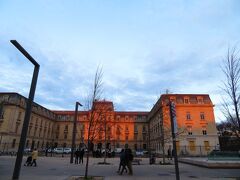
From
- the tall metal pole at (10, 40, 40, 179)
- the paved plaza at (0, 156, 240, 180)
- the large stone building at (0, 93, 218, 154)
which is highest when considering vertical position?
the large stone building at (0, 93, 218, 154)

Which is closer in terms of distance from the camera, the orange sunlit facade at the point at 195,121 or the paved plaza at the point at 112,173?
the paved plaza at the point at 112,173

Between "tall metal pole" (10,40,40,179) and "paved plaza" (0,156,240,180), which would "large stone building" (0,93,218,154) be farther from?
"tall metal pole" (10,40,40,179)

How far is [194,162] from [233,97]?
14.0 meters

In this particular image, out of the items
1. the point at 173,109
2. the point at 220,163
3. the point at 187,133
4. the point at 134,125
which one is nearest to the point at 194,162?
the point at 220,163

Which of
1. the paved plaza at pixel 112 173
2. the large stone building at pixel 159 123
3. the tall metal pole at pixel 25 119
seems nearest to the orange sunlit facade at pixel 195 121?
the large stone building at pixel 159 123

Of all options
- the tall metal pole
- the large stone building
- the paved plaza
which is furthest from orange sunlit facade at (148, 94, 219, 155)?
the tall metal pole

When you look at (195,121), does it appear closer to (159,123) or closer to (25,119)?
(159,123)

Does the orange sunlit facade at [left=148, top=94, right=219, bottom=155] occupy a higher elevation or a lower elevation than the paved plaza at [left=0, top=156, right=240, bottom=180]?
higher

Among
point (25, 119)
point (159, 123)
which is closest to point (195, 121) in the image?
point (159, 123)

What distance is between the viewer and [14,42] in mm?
8070

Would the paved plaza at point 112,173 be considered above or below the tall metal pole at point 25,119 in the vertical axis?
below

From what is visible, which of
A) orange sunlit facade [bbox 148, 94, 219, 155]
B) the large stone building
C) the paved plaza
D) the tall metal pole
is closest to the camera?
the tall metal pole

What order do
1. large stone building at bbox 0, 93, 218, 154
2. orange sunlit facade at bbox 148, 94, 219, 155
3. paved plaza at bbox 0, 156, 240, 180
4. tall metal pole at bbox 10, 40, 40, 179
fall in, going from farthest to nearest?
orange sunlit facade at bbox 148, 94, 219, 155 < large stone building at bbox 0, 93, 218, 154 < paved plaza at bbox 0, 156, 240, 180 < tall metal pole at bbox 10, 40, 40, 179

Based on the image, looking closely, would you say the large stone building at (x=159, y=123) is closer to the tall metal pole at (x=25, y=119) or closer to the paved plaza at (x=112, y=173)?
the paved plaza at (x=112, y=173)
